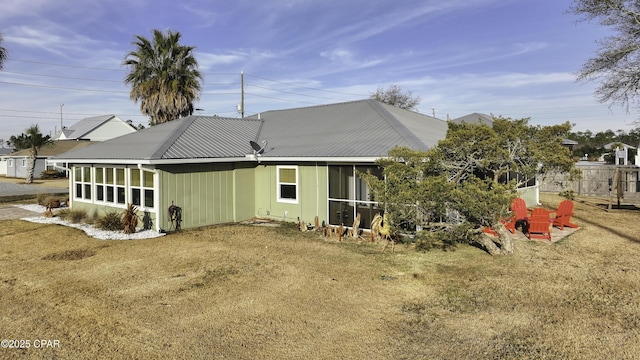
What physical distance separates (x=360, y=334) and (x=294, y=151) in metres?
9.43

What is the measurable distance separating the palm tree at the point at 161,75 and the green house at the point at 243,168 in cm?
775

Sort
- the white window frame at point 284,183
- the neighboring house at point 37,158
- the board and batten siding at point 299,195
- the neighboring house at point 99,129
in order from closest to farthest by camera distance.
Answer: the board and batten siding at point 299,195 → the white window frame at point 284,183 → the neighboring house at point 37,158 → the neighboring house at point 99,129

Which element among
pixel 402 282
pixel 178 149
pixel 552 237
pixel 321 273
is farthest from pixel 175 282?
pixel 552 237

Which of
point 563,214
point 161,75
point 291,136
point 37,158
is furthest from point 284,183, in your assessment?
point 37,158

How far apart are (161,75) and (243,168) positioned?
1245 cm

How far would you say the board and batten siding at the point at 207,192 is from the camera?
13328 millimetres

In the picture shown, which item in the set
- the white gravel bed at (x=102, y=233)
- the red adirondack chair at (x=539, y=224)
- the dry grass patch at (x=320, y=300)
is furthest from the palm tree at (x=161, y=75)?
the red adirondack chair at (x=539, y=224)

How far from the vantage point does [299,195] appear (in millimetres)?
14453

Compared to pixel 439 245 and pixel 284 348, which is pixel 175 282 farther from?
pixel 439 245

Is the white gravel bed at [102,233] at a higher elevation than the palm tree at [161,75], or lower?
lower

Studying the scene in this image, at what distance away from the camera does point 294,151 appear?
14477mm

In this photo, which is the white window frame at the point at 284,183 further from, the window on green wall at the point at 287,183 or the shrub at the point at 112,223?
the shrub at the point at 112,223

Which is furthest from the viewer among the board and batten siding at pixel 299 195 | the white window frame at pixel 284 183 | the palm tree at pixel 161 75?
the palm tree at pixel 161 75

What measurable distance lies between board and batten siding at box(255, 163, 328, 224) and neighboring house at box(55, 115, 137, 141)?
3952cm
